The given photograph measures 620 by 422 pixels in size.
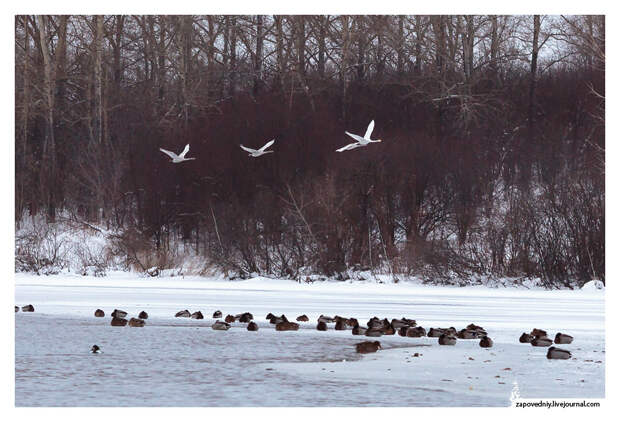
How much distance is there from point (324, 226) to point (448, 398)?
17584mm

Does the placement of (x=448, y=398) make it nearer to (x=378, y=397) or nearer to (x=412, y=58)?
(x=378, y=397)

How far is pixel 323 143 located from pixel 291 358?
67.9ft

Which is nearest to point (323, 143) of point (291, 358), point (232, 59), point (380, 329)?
point (232, 59)

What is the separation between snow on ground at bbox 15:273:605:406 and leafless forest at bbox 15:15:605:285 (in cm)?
661

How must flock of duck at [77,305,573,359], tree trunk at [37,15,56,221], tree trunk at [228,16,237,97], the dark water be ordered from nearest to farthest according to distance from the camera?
the dark water → flock of duck at [77,305,573,359] → tree trunk at [37,15,56,221] → tree trunk at [228,16,237,97]

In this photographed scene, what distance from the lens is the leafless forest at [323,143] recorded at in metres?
25.6

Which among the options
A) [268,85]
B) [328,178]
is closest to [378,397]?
[328,178]

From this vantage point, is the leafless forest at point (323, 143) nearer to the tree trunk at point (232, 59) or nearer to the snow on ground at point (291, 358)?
the tree trunk at point (232, 59)

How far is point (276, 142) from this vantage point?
31.5 meters

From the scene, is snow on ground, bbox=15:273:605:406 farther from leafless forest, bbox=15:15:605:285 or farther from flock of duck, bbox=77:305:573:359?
leafless forest, bbox=15:15:605:285

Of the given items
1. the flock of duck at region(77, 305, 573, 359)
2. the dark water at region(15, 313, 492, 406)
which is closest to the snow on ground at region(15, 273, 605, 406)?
the dark water at region(15, 313, 492, 406)

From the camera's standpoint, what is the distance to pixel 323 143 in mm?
31422

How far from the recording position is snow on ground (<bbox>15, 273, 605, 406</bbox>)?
29.2ft

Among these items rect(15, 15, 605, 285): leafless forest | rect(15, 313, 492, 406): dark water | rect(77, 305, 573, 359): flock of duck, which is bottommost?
rect(15, 313, 492, 406): dark water
